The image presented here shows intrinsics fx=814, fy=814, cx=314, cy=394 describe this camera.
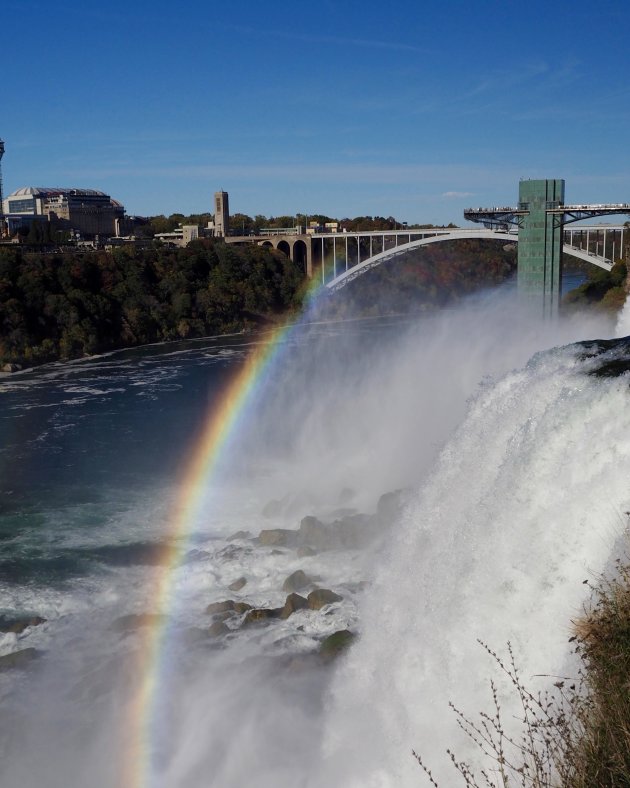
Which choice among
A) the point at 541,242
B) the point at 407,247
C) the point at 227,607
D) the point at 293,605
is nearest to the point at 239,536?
the point at 227,607

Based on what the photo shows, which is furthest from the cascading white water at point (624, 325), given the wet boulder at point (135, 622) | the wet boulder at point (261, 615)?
the wet boulder at point (135, 622)

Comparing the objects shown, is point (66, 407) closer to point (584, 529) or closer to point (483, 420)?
point (483, 420)

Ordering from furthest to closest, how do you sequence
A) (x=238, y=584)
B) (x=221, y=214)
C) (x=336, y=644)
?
(x=221, y=214) < (x=238, y=584) < (x=336, y=644)

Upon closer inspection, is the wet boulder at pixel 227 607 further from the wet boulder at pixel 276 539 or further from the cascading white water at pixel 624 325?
the cascading white water at pixel 624 325

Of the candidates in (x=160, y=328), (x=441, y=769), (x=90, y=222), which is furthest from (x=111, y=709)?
(x=90, y=222)

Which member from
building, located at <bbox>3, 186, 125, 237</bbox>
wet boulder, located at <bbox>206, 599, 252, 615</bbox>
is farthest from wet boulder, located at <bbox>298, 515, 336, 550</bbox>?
building, located at <bbox>3, 186, 125, 237</bbox>

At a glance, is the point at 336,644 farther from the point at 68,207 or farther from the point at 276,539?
the point at 68,207
